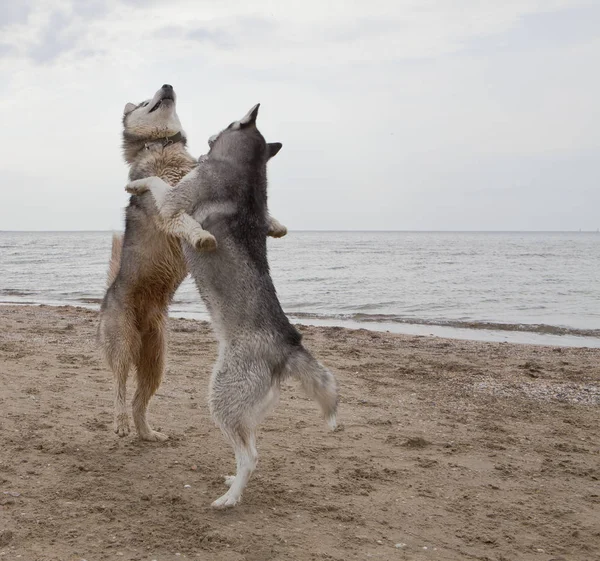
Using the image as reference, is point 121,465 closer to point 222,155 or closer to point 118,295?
point 118,295

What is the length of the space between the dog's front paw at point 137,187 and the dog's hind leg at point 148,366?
1.06 m

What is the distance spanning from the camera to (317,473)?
4520mm

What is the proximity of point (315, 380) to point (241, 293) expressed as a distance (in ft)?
2.25

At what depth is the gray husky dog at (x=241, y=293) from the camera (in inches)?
146

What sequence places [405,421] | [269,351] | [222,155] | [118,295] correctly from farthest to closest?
[405,421] → [118,295] → [222,155] → [269,351]

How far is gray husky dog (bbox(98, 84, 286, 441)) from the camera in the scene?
4.78 meters

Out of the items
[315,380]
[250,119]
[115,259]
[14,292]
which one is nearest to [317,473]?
[315,380]

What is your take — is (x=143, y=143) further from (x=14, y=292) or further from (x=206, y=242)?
(x=14, y=292)

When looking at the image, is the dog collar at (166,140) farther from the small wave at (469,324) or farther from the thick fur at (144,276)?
the small wave at (469,324)

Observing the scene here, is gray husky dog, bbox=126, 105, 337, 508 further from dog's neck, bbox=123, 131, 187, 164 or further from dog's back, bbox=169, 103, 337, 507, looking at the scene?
dog's neck, bbox=123, 131, 187, 164

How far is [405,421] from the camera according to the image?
5.87 metres

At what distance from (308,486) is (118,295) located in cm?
202

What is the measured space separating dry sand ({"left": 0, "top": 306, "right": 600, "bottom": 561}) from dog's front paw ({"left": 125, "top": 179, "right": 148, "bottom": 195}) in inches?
76.9

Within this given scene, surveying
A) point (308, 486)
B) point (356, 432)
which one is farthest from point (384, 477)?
point (356, 432)
